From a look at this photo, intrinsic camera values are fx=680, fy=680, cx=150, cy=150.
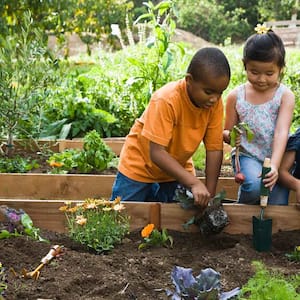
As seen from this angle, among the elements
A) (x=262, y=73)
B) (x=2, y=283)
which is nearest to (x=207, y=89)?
(x=262, y=73)

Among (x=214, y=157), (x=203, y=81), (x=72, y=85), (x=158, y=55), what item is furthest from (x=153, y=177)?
(x=72, y=85)

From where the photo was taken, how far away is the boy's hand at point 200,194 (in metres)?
3.36

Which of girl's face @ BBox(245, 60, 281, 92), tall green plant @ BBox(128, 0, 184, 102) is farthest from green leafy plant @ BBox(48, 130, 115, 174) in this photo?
girl's face @ BBox(245, 60, 281, 92)

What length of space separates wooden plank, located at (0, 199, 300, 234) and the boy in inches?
6.9

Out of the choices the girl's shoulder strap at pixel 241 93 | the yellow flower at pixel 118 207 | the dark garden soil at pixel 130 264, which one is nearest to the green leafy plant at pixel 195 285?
the dark garden soil at pixel 130 264

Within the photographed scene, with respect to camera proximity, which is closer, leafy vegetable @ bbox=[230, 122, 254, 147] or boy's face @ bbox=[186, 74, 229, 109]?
boy's face @ bbox=[186, 74, 229, 109]

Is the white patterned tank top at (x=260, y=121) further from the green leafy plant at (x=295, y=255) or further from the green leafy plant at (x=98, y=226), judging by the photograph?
the green leafy plant at (x=98, y=226)

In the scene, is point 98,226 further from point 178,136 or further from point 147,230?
point 178,136

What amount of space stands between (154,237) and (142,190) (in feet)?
1.93

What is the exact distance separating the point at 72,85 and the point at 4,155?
215 centimetres

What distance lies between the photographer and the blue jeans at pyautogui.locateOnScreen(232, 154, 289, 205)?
12.0 feet

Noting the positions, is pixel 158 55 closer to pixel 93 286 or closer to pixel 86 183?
pixel 86 183

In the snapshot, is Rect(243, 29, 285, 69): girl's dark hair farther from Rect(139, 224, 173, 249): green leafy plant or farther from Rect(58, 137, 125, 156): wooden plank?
Rect(58, 137, 125, 156): wooden plank

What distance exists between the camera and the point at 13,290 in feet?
8.32
